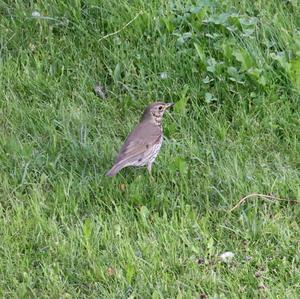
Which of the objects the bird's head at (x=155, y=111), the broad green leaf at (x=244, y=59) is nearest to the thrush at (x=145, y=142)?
the bird's head at (x=155, y=111)

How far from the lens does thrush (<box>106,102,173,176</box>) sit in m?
6.96

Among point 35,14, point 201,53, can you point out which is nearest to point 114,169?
point 201,53

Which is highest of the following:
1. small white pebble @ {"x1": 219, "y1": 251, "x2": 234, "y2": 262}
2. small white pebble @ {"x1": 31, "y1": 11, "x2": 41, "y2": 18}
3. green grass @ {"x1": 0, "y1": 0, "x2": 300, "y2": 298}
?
small white pebble @ {"x1": 31, "y1": 11, "x2": 41, "y2": 18}

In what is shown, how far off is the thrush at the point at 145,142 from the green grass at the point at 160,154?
11 cm

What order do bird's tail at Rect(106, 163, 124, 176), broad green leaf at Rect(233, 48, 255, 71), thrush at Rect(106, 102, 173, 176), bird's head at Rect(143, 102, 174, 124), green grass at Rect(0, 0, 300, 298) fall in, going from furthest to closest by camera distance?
broad green leaf at Rect(233, 48, 255, 71)
bird's head at Rect(143, 102, 174, 124)
thrush at Rect(106, 102, 173, 176)
bird's tail at Rect(106, 163, 124, 176)
green grass at Rect(0, 0, 300, 298)

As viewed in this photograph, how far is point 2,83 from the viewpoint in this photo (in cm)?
799

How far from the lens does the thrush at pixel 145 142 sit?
696 centimetres

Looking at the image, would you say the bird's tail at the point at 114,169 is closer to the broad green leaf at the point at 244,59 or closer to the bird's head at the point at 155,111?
the bird's head at the point at 155,111

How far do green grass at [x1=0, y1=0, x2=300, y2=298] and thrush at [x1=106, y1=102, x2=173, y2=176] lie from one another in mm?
106

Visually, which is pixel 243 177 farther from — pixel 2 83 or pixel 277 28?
pixel 2 83

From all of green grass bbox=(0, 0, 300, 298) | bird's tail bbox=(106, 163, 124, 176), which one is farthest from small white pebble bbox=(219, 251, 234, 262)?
bird's tail bbox=(106, 163, 124, 176)

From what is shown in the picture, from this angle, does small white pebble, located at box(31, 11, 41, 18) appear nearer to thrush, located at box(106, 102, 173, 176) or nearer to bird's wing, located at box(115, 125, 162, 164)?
thrush, located at box(106, 102, 173, 176)

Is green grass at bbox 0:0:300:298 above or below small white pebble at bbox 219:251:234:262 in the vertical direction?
above

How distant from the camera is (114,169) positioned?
22.3 feet
